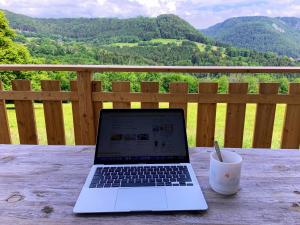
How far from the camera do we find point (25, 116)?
229 cm

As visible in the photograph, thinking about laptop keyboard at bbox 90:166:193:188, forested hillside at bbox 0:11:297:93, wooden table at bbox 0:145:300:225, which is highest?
forested hillside at bbox 0:11:297:93

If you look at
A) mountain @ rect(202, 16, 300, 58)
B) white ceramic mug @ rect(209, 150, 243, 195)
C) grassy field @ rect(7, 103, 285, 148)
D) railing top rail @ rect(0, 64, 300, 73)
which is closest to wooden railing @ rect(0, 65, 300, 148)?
railing top rail @ rect(0, 64, 300, 73)

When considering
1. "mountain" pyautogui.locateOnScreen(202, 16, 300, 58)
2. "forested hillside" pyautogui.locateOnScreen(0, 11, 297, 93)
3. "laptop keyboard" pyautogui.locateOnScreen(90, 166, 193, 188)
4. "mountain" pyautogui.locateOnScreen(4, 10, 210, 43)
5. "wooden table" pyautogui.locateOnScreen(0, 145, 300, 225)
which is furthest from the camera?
"mountain" pyautogui.locateOnScreen(4, 10, 210, 43)

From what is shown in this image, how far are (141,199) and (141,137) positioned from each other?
10.4 inches

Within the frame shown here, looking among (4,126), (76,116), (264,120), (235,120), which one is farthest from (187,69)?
(4,126)

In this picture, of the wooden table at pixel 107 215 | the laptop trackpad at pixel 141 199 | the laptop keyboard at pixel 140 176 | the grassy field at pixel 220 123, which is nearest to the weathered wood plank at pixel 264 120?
the grassy field at pixel 220 123

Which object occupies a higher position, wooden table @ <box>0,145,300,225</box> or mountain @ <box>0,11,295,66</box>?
mountain @ <box>0,11,295,66</box>

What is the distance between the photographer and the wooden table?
26.7 inches

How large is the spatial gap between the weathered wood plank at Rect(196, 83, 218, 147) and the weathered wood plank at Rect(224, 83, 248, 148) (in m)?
0.12

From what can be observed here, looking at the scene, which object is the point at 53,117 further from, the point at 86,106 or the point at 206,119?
the point at 206,119

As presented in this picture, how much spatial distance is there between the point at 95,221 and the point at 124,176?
208 mm

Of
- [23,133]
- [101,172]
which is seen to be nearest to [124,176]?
[101,172]

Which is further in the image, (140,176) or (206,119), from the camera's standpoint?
(206,119)

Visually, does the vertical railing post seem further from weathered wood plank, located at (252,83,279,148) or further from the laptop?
weathered wood plank, located at (252,83,279,148)
